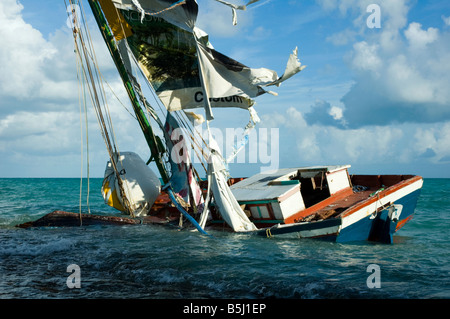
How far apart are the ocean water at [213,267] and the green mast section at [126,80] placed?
4.60m

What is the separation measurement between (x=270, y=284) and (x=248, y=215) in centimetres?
671

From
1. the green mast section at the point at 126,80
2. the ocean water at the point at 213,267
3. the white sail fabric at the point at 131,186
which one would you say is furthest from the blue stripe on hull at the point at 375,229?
the white sail fabric at the point at 131,186

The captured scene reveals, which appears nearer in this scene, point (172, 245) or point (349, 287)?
point (349, 287)

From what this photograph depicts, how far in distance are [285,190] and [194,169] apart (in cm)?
508

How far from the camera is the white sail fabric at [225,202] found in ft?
49.6

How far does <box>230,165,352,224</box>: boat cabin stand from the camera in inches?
600

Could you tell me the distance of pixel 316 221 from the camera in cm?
1377

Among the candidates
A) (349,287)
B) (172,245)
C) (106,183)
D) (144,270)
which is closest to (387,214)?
(349,287)

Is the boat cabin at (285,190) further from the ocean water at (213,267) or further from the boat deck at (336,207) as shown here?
the ocean water at (213,267)

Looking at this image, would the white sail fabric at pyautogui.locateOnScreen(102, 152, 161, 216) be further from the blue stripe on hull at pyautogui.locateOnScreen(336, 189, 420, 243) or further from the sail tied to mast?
the blue stripe on hull at pyautogui.locateOnScreen(336, 189, 420, 243)

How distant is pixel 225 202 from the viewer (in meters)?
15.2
